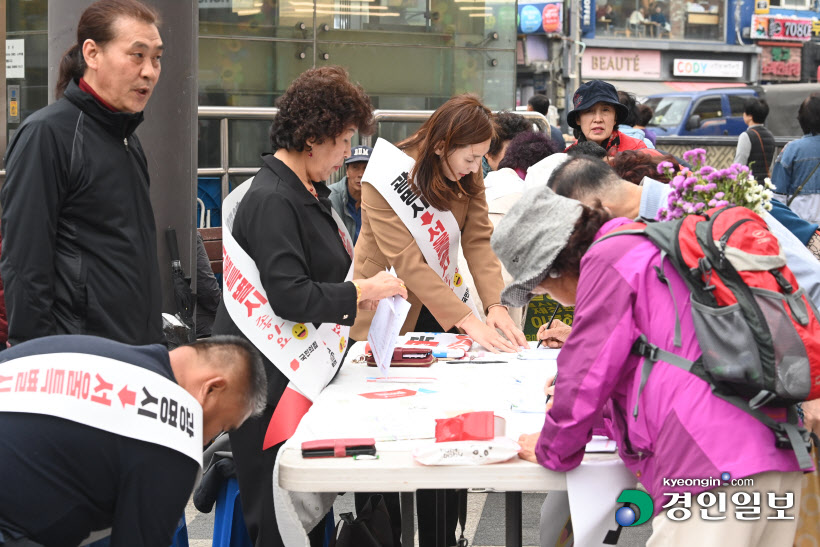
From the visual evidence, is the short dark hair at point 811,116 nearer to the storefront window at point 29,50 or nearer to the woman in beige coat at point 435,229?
the woman in beige coat at point 435,229

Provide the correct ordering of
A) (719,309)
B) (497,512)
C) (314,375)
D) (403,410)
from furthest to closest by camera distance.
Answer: (497,512), (314,375), (403,410), (719,309)

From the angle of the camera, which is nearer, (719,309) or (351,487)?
(719,309)

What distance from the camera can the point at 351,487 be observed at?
214cm

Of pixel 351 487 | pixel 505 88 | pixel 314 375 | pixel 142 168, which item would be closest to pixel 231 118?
pixel 505 88

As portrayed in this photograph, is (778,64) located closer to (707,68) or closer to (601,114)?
(707,68)

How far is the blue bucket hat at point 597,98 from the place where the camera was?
4.84 meters

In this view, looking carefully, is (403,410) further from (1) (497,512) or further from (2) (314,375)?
(1) (497,512)

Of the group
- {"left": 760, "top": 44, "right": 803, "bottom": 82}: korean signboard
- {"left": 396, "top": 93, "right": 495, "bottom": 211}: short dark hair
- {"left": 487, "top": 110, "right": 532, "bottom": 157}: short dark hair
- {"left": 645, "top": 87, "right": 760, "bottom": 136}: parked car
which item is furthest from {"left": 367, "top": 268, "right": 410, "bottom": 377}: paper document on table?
{"left": 760, "top": 44, "right": 803, "bottom": 82}: korean signboard

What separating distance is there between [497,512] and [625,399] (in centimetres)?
231

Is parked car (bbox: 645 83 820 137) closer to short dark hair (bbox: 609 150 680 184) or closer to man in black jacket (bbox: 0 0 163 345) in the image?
short dark hair (bbox: 609 150 680 184)

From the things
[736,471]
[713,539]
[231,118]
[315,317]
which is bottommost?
[713,539]

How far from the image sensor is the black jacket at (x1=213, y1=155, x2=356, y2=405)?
8.57 feet

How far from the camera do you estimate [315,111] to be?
2.74 metres

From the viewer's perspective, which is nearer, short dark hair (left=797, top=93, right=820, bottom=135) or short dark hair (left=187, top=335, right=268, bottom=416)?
short dark hair (left=187, top=335, right=268, bottom=416)
